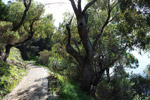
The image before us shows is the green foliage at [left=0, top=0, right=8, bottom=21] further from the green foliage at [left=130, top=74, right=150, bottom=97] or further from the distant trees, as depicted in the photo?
the green foliage at [left=130, top=74, right=150, bottom=97]

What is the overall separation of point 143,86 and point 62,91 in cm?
2053

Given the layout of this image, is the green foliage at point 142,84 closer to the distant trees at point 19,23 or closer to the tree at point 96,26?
the tree at point 96,26

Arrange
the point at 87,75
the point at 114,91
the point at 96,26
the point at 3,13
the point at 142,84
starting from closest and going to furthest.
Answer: the point at 87,75 → the point at 96,26 → the point at 114,91 → the point at 3,13 → the point at 142,84

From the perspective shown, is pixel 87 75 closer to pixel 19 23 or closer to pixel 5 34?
pixel 5 34

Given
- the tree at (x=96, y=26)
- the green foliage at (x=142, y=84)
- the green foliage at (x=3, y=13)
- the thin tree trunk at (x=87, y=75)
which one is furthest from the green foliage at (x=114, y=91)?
the green foliage at (x=3, y=13)

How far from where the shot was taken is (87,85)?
A: 824cm

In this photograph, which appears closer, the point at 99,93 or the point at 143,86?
the point at 99,93

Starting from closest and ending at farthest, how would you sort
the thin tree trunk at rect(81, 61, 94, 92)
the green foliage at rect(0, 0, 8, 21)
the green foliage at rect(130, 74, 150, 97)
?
the thin tree trunk at rect(81, 61, 94, 92) → the green foliage at rect(0, 0, 8, 21) → the green foliage at rect(130, 74, 150, 97)

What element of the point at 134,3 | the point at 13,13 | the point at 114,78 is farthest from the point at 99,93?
the point at 13,13

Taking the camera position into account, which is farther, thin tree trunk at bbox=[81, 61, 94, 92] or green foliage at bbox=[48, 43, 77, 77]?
green foliage at bbox=[48, 43, 77, 77]

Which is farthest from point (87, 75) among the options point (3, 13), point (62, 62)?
point (3, 13)

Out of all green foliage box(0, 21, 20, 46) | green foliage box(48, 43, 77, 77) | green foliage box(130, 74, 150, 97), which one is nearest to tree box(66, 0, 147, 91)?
green foliage box(48, 43, 77, 77)

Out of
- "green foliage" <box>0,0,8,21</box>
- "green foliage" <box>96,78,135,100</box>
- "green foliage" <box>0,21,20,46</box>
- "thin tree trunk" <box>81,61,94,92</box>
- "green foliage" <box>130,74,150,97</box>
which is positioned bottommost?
"green foliage" <box>130,74,150,97</box>

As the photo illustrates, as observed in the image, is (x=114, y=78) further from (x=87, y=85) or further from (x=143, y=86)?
(x=143, y=86)
